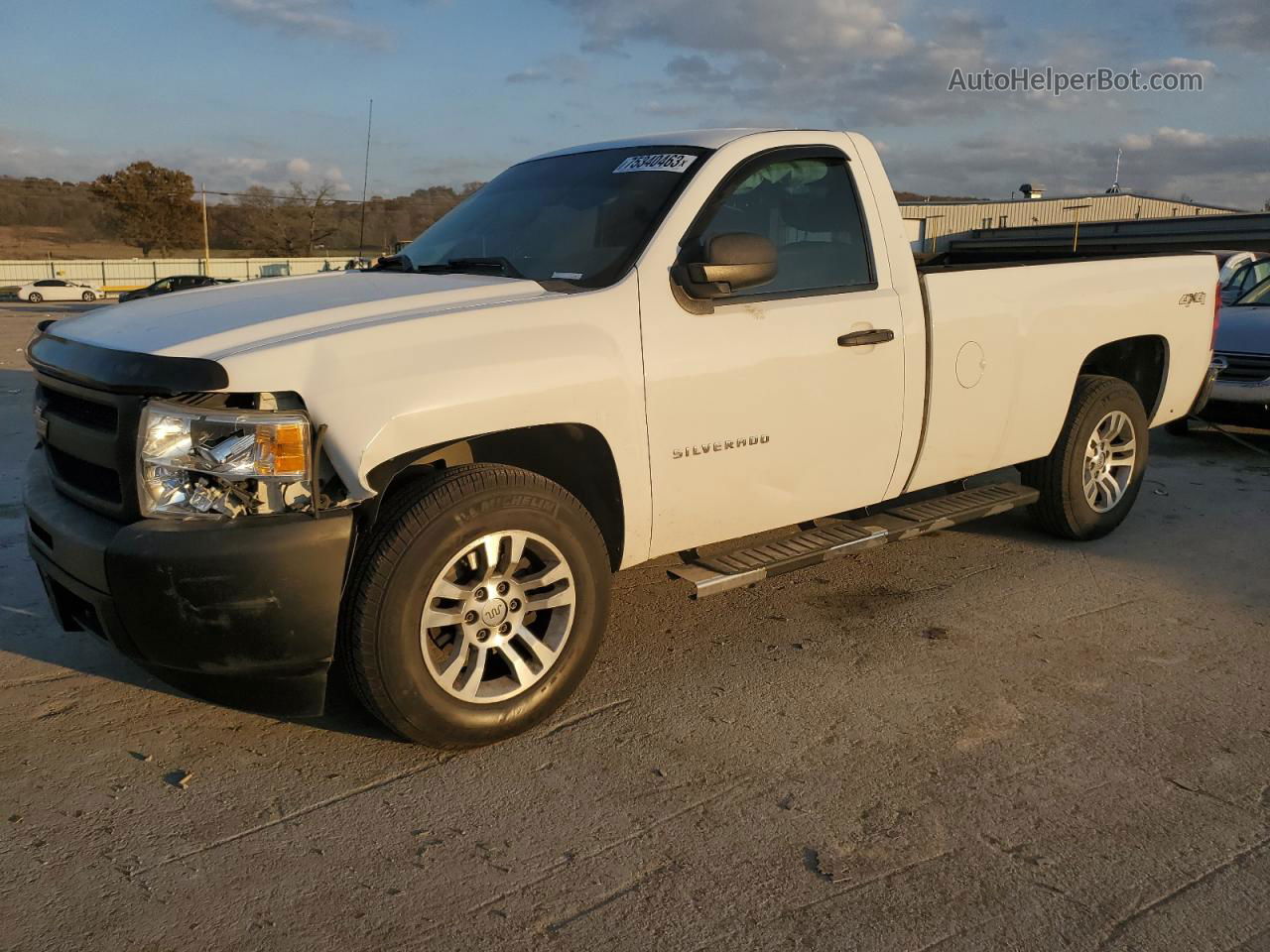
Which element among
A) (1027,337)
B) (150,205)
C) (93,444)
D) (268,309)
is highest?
(150,205)

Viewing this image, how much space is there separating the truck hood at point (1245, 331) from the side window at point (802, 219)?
5.07m

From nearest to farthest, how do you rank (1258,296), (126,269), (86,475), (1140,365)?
(86,475) → (1140,365) → (1258,296) → (126,269)

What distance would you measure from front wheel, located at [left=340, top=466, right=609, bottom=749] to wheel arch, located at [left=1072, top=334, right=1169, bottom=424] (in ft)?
11.6

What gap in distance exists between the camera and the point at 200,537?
288cm

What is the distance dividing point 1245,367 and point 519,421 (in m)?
7.10

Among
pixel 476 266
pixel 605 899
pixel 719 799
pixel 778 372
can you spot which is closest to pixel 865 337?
pixel 778 372

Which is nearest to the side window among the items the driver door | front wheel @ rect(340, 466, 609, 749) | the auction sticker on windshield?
the driver door

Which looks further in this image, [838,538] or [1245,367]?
[1245,367]

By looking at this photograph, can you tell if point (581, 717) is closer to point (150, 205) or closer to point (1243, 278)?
point (1243, 278)

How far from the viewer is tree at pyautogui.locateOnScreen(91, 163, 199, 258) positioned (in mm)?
81562

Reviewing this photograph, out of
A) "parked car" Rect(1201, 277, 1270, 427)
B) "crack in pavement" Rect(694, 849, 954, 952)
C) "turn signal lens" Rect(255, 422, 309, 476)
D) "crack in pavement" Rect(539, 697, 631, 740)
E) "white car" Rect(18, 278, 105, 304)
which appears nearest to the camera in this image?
"crack in pavement" Rect(694, 849, 954, 952)

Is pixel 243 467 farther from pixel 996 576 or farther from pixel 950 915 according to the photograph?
pixel 996 576

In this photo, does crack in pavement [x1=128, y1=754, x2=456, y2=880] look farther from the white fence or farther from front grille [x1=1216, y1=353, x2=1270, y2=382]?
the white fence

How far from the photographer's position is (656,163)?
417 centimetres
